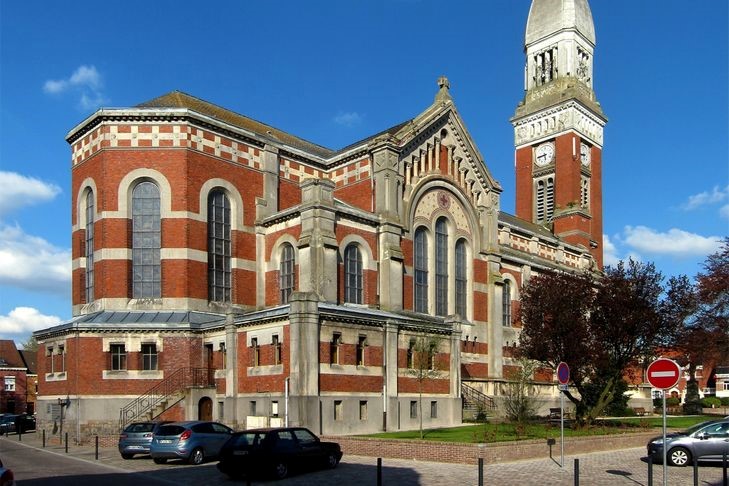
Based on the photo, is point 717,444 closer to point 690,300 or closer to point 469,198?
point 690,300

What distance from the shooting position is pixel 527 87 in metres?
83.4

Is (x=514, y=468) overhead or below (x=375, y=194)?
below

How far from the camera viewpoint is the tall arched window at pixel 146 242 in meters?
42.4

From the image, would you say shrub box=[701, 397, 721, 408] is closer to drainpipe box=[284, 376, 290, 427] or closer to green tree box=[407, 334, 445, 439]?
green tree box=[407, 334, 445, 439]

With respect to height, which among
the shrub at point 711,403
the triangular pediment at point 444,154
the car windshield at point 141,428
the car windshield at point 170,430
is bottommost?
the shrub at point 711,403

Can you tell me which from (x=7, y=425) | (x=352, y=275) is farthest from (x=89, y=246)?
A: (x=352, y=275)

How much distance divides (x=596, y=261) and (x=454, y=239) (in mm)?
32809

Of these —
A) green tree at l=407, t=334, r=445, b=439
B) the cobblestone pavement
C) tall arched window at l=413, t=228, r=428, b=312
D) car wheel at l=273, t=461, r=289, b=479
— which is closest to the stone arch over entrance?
green tree at l=407, t=334, r=445, b=439

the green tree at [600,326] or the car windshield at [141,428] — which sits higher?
the green tree at [600,326]

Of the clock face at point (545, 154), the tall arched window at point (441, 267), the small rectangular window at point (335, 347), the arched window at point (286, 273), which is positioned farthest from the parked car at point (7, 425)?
the clock face at point (545, 154)

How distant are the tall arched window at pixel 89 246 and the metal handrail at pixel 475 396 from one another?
2276cm

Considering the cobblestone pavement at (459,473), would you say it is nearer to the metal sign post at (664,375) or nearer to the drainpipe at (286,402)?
the metal sign post at (664,375)

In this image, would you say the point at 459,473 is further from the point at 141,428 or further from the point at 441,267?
the point at 441,267

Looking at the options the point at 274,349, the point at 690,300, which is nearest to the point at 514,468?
the point at 274,349
